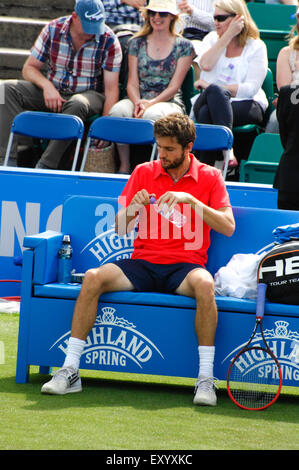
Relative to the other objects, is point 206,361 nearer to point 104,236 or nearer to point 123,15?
point 104,236

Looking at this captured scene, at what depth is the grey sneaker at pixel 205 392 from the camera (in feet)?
13.8

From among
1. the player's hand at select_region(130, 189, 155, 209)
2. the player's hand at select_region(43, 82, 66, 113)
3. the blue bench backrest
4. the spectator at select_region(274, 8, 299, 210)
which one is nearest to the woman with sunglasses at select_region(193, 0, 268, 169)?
the player's hand at select_region(43, 82, 66, 113)

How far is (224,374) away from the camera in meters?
4.50

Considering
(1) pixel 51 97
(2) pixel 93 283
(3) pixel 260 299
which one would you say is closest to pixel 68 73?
(1) pixel 51 97

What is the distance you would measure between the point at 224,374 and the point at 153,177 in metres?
1.20

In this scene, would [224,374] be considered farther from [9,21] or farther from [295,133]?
[9,21]

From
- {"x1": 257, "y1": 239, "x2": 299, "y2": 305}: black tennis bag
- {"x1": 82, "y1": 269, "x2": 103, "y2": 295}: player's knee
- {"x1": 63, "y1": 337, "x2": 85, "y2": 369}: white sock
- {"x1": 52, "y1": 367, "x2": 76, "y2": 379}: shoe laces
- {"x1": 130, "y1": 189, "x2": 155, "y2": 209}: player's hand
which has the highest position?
{"x1": 130, "y1": 189, "x2": 155, "y2": 209}: player's hand

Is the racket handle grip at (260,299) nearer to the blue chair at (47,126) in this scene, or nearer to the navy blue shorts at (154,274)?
the navy blue shorts at (154,274)

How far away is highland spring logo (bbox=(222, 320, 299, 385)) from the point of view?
442 centimetres

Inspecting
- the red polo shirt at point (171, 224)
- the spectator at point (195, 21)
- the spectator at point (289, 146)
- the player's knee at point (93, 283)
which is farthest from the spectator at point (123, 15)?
the player's knee at point (93, 283)

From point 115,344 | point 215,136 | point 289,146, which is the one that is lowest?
point 115,344

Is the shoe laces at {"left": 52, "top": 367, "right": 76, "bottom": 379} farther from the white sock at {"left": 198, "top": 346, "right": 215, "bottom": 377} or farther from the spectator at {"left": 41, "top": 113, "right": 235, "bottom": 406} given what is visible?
the white sock at {"left": 198, "top": 346, "right": 215, "bottom": 377}

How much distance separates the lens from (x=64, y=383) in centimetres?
430

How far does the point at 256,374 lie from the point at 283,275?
0.54 metres
